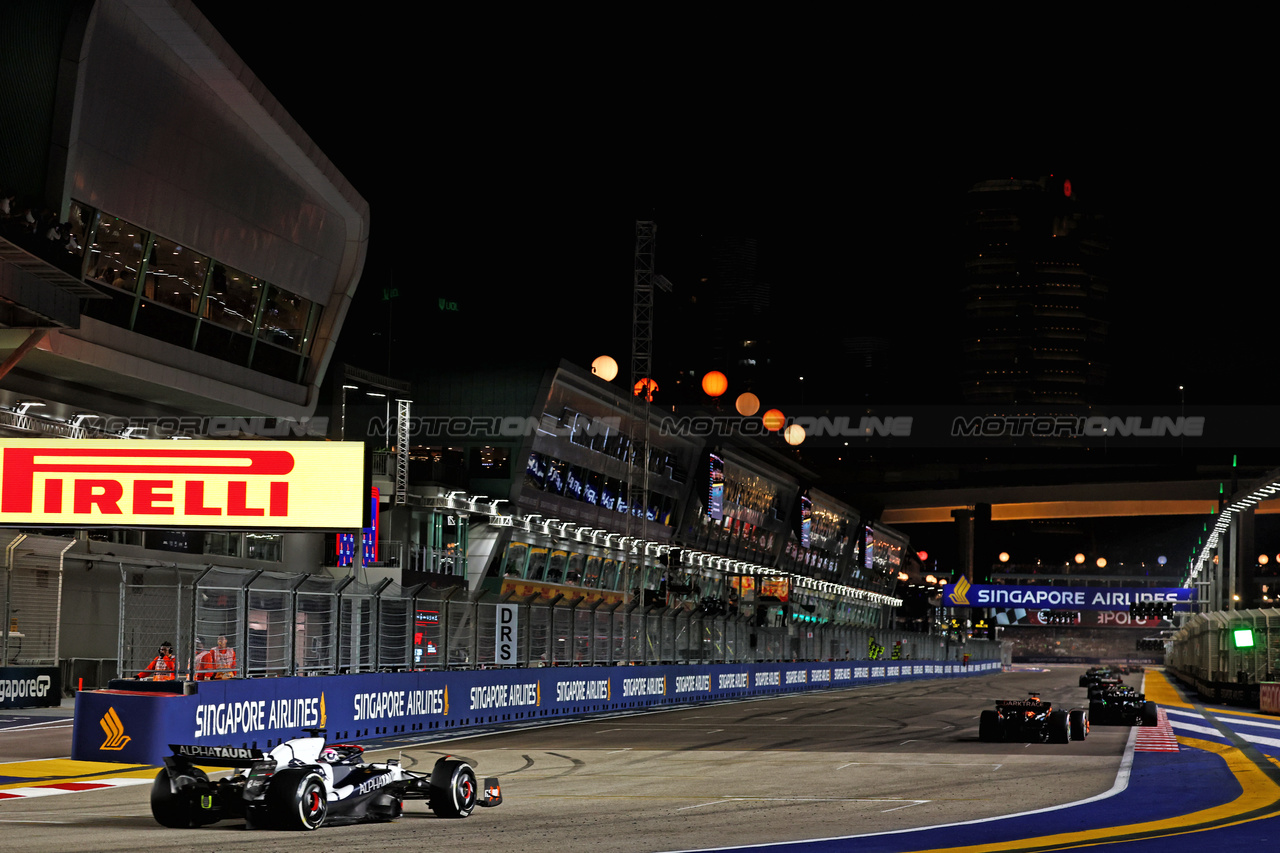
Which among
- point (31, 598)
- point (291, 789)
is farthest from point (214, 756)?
point (31, 598)

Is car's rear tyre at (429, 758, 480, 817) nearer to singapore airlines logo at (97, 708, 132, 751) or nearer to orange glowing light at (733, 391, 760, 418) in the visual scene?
singapore airlines logo at (97, 708, 132, 751)

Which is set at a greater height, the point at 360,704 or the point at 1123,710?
the point at 360,704

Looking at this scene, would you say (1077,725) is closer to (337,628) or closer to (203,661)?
(337,628)

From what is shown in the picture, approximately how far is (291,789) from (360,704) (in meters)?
12.3

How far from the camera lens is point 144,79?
1123 inches

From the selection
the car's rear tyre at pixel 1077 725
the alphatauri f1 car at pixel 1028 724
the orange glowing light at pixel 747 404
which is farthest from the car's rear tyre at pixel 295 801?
the orange glowing light at pixel 747 404

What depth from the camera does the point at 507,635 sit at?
31.1 m

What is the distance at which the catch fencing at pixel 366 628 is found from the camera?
69.5ft

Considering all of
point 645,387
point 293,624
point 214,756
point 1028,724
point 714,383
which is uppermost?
point 645,387

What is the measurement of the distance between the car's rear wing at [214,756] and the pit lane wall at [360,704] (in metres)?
6.39

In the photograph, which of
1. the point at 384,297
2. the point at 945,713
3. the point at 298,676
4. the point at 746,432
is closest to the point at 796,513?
the point at 746,432

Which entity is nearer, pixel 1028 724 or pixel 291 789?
pixel 291 789

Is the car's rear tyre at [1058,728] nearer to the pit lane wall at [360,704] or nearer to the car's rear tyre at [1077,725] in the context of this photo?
the car's rear tyre at [1077,725]

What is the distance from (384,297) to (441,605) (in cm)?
3528
